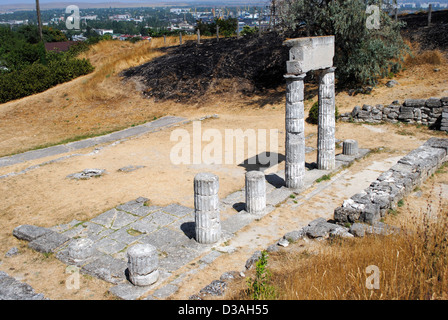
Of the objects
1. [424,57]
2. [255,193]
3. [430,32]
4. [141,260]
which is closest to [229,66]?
[424,57]

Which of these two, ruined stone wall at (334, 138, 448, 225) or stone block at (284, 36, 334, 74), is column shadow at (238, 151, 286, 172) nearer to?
stone block at (284, 36, 334, 74)

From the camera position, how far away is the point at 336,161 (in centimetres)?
1396

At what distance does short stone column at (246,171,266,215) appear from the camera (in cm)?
1044

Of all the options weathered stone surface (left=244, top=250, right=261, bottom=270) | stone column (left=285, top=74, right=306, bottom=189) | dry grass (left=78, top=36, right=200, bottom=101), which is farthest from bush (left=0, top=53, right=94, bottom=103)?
weathered stone surface (left=244, top=250, right=261, bottom=270)

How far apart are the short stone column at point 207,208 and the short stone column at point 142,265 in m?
1.64

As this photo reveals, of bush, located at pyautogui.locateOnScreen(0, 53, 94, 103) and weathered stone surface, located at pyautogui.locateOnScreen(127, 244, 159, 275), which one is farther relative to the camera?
bush, located at pyautogui.locateOnScreen(0, 53, 94, 103)

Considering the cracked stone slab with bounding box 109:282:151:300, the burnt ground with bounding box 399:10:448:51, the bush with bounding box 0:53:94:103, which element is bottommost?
the cracked stone slab with bounding box 109:282:151:300

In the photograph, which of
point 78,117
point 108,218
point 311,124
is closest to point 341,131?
point 311,124

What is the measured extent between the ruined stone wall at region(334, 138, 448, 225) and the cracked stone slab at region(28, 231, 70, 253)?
6282 mm

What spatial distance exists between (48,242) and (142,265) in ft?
10.2

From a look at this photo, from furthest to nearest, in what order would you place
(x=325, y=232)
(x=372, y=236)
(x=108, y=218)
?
(x=108, y=218) < (x=325, y=232) < (x=372, y=236)
